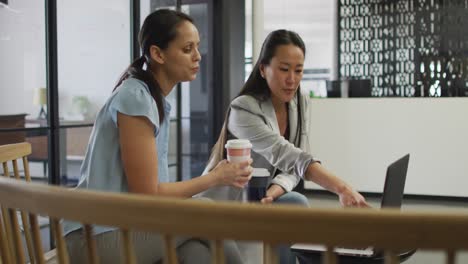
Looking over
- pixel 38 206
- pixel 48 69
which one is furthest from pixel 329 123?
pixel 38 206

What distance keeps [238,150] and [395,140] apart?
11.9 feet

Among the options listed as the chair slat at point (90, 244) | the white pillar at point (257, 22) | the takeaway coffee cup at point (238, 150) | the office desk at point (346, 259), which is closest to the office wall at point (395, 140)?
the white pillar at point (257, 22)

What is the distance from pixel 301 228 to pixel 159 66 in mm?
1093

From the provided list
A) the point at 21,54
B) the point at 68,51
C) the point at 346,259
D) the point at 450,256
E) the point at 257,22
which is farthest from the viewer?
the point at 257,22

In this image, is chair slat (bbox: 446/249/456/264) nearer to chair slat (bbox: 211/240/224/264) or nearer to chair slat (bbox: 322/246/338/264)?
chair slat (bbox: 322/246/338/264)

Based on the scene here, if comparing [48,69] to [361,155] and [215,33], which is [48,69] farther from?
[361,155]

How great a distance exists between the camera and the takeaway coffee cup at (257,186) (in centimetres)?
145

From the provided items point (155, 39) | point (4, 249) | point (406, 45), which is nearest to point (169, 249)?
point (4, 249)

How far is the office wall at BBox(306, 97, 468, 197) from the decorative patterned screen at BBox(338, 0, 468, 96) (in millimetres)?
933

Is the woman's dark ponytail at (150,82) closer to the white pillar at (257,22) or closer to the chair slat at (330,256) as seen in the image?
the chair slat at (330,256)

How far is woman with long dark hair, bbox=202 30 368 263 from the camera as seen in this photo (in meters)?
1.67

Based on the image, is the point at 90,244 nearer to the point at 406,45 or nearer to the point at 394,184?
the point at 394,184

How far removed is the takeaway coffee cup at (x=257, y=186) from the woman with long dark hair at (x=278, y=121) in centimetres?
12

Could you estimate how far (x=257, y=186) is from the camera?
57.4 inches
